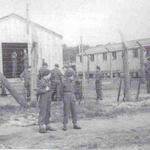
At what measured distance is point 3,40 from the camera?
68.3 ft

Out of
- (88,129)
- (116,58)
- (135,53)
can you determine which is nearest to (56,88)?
Answer: (88,129)

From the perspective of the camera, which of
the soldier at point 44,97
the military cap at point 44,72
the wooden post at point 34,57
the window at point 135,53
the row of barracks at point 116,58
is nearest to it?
the soldier at point 44,97

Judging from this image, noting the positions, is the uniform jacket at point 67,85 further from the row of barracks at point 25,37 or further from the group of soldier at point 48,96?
the row of barracks at point 25,37

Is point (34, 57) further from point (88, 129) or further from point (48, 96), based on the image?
point (88, 129)

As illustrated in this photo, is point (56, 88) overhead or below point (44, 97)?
below

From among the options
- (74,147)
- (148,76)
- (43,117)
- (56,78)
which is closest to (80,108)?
(56,78)

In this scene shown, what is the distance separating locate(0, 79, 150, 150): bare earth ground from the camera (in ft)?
20.2

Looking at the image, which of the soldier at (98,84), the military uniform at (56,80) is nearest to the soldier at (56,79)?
the military uniform at (56,80)

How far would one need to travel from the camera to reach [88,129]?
765cm

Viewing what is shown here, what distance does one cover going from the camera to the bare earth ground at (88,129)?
6152 millimetres

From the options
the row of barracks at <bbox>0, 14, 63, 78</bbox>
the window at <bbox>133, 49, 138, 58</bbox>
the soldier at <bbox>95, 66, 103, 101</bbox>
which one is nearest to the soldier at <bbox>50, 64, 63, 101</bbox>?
the soldier at <bbox>95, 66, 103, 101</bbox>

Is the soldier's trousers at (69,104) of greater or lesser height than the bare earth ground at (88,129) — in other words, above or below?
above

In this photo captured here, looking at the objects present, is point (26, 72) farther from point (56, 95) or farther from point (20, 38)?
point (20, 38)

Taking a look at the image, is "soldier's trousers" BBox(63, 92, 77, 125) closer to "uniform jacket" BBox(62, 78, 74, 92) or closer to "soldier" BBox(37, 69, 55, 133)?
"uniform jacket" BBox(62, 78, 74, 92)
